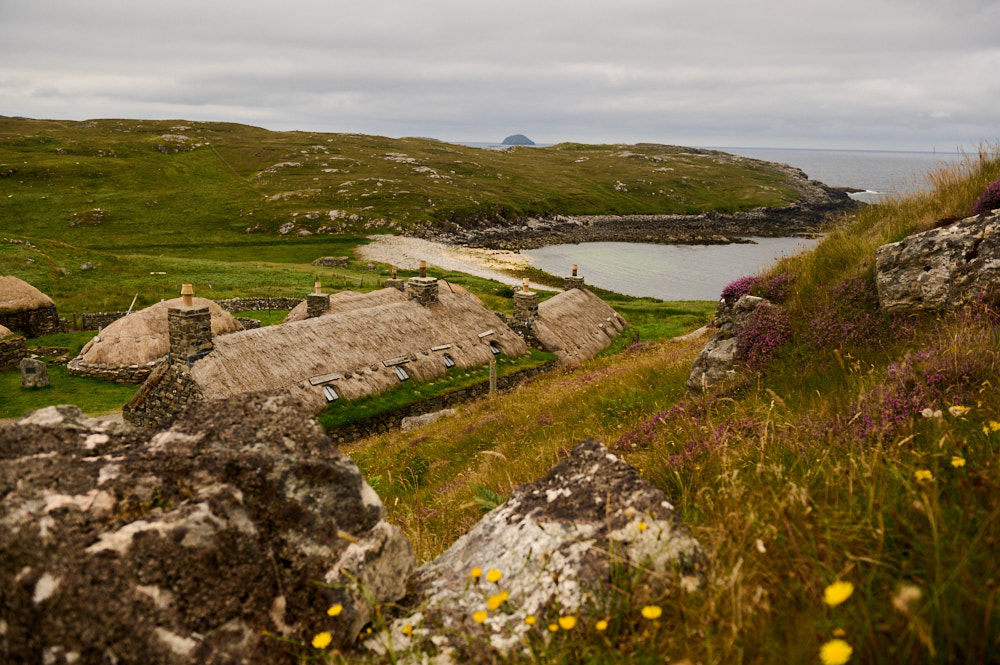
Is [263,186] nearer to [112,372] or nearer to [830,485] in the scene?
[112,372]

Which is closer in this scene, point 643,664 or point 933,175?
point 643,664

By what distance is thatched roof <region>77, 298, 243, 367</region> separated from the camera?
2800 centimetres

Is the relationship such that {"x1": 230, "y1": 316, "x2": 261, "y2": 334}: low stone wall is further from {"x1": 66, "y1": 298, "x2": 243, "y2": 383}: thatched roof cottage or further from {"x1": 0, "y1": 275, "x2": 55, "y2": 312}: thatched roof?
{"x1": 0, "y1": 275, "x2": 55, "y2": 312}: thatched roof

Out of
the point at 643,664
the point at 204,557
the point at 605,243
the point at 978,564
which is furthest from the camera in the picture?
the point at 605,243

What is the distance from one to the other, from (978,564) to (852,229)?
31.6ft

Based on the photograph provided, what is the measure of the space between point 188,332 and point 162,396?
2.79m

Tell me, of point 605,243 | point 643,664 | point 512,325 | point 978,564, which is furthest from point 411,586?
point 605,243

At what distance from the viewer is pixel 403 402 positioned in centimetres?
2217

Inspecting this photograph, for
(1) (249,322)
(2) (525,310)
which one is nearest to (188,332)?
(2) (525,310)

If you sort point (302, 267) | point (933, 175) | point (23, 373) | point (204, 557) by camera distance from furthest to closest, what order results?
point (302, 267), point (23, 373), point (933, 175), point (204, 557)

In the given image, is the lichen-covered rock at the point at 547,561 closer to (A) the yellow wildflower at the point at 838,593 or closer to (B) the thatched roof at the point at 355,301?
(A) the yellow wildflower at the point at 838,593

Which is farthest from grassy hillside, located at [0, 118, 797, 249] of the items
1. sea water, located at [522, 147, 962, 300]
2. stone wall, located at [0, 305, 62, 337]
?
stone wall, located at [0, 305, 62, 337]

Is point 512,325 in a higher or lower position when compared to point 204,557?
lower

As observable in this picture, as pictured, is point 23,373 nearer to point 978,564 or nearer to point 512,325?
point 512,325
